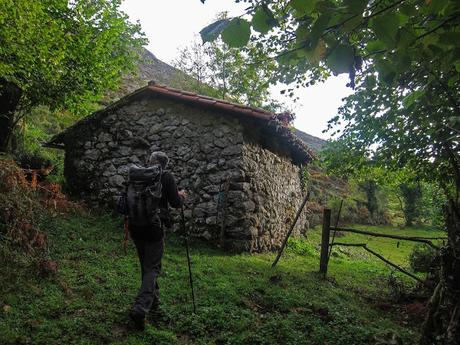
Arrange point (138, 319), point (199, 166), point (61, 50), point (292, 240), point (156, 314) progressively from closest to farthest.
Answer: point (138, 319), point (156, 314), point (199, 166), point (61, 50), point (292, 240)

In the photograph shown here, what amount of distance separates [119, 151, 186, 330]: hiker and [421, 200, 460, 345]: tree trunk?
277 centimetres

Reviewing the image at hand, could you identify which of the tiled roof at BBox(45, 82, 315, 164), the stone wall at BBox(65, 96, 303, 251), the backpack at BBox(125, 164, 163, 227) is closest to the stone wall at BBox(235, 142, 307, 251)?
the stone wall at BBox(65, 96, 303, 251)

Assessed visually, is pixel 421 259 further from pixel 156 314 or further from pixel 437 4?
pixel 437 4

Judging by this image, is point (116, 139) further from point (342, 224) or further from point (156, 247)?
point (342, 224)

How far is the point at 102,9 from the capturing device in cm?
1387

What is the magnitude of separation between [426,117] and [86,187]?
27.4ft

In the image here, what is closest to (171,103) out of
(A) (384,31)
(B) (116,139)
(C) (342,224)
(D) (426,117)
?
(B) (116,139)

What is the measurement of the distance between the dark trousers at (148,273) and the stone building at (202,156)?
398 cm

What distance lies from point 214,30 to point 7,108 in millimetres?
11222

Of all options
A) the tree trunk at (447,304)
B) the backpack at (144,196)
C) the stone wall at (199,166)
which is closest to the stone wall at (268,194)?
the stone wall at (199,166)

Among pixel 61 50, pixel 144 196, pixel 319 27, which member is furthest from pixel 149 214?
pixel 61 50

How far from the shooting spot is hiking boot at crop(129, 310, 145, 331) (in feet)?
13.5

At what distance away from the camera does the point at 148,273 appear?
4.36m

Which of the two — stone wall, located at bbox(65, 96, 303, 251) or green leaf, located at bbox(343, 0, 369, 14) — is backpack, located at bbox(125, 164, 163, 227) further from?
stone wall, located at bbox(65, 96, 303, 251)
